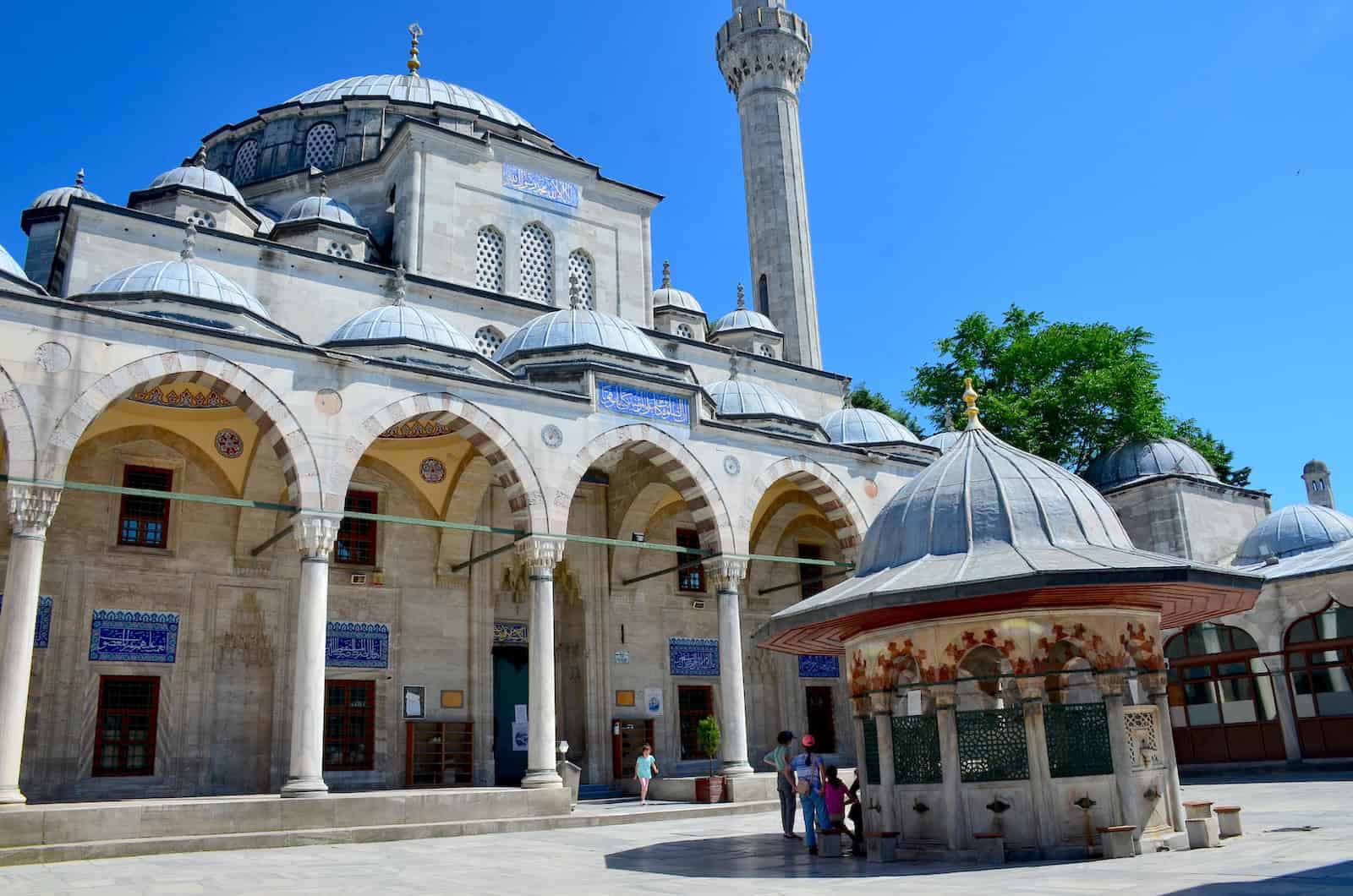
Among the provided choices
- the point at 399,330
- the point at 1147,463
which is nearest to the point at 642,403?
the point at 399,330

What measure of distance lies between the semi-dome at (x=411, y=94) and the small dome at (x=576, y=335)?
318 inches

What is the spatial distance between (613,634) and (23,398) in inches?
359

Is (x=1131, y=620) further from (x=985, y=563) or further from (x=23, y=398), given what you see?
(x=23, y=398)

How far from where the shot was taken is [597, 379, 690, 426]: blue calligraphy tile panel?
14.3 meters

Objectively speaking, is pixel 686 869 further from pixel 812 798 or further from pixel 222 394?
pixel 222 394

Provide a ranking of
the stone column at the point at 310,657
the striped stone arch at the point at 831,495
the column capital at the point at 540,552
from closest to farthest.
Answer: the stone column at the point at 310,657
the column capital at the point at 540,552
the striped stone arch at the point at 831,495

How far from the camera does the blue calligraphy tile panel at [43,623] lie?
41.2ft

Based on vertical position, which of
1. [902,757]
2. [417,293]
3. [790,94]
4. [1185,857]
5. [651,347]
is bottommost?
[1185,857]

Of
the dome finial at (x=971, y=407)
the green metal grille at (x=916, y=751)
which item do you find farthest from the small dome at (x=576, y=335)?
the green metal grille at (x=916, y=751)

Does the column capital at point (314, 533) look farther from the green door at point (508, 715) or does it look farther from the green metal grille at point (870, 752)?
the green metal grille at point (870, 752)

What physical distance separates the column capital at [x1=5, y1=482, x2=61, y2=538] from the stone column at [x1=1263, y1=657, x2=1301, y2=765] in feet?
51.2

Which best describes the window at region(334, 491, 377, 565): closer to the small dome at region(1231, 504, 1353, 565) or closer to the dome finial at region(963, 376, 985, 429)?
the dome finial at region(963, 376, 985, 429)

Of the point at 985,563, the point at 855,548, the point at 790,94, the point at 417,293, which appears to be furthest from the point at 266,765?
the point at 790,94

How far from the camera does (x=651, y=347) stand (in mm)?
16203
